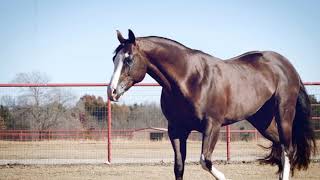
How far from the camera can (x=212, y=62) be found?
5.14 meters

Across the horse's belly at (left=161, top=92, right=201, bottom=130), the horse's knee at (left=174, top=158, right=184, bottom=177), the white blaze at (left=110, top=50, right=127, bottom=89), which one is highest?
the white blaze at (left=110, top=50, right=127, bottom=89)

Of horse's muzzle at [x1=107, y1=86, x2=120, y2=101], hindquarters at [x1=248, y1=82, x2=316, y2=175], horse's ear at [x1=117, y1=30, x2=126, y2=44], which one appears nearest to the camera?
horse's muzzle at [x1=107, y1=86, x2=120, y2=101]

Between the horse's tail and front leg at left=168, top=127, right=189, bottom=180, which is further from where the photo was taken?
the horse's tail

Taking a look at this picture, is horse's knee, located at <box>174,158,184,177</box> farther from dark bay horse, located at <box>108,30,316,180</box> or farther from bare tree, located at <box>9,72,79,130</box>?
bare tree, located at <box>9,72,79,130</box>

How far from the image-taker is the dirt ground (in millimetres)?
7621

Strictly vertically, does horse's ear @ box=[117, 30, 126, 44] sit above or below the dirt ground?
above

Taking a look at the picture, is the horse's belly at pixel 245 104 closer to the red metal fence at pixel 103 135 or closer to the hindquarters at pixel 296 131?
the hindquarters at pixel 296 131

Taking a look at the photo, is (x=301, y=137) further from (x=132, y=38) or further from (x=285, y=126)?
(x=132, y=38)

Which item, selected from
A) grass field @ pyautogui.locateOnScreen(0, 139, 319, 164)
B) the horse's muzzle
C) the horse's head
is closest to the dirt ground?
grass field @ pyautogui.locateOnScreen(0, 139, 319, 164)

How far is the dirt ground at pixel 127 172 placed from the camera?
7.62 metres

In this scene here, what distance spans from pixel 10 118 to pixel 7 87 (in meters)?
0.84

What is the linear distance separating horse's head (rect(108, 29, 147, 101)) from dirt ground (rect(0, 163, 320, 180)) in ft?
10.9

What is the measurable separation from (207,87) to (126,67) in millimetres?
979

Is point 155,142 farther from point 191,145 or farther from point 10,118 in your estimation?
point 10,118
